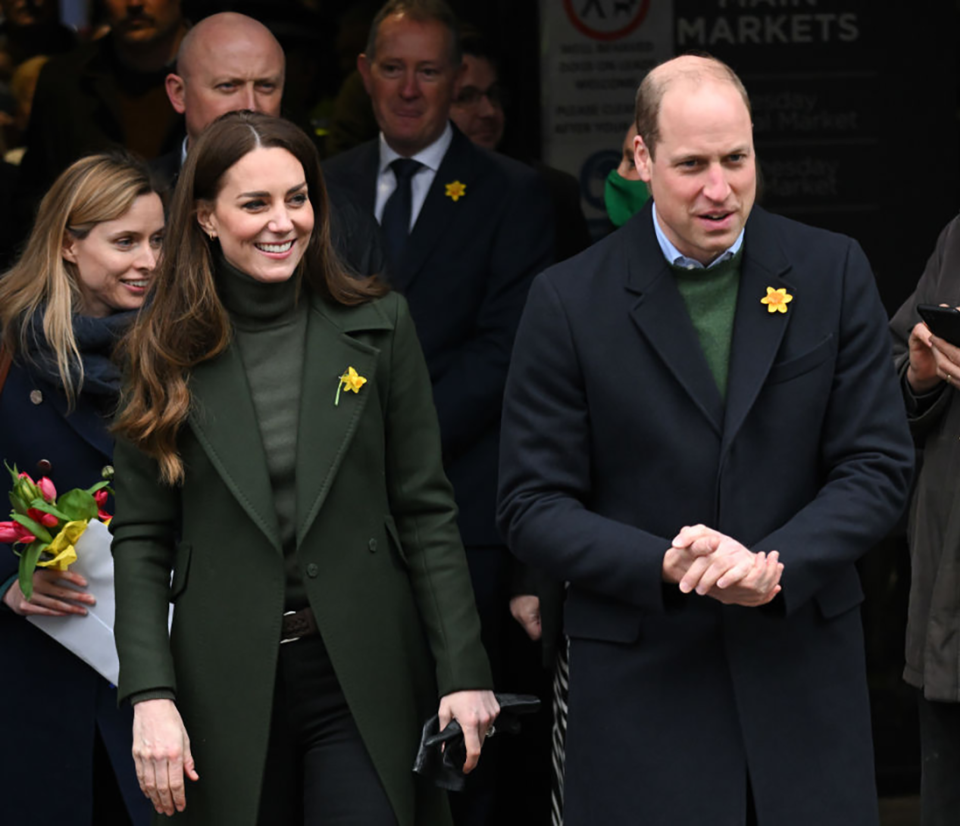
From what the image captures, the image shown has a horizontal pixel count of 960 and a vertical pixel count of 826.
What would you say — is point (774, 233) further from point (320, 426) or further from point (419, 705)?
point (419, 705)

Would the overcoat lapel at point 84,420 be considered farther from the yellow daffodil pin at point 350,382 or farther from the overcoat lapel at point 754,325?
the overcoat lapel at point 754,325

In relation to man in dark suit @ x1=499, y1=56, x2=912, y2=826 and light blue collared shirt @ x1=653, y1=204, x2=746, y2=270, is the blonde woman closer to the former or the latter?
man in dark suit @ x1=499, y1=56, x2=912, y2=826


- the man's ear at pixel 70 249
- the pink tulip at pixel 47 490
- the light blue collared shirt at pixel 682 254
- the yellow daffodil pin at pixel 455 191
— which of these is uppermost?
the yellow daffodil pin at pixel 455 191

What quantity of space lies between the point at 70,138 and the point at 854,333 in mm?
3555

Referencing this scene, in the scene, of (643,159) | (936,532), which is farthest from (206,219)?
(936,532)

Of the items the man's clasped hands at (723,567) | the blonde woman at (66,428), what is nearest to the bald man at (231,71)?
the blonde woman at (66,428)

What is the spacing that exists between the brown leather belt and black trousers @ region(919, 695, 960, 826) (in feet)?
5.31

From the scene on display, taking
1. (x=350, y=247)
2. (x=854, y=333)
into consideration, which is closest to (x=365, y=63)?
(x=350, y=247)

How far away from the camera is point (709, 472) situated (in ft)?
11.4

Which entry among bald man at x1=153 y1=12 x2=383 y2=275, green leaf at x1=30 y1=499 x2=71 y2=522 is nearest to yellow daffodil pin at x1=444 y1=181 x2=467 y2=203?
bald man at x1=153 y1=12 x2=383 y2=275

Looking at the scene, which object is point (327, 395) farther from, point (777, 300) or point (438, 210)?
point (438, 210)

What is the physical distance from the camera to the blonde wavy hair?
454cm

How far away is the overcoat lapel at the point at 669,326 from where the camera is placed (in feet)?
11.5

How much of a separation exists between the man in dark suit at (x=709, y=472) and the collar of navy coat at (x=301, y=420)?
413 mm
